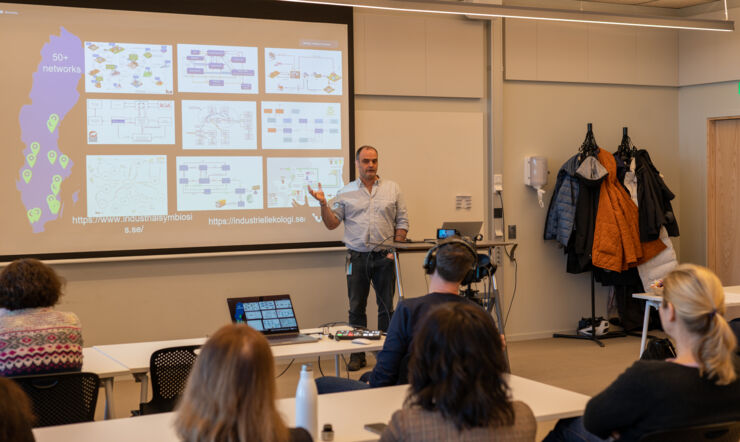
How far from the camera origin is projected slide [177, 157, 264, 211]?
592 cm

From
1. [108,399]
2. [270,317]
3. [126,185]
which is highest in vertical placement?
[126,185]

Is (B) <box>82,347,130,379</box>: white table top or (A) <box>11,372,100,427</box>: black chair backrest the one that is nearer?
(A) <box>11,372,100,427</box>: black chair backrest

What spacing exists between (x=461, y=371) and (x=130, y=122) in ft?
14.9

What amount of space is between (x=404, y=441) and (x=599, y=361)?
4909mm

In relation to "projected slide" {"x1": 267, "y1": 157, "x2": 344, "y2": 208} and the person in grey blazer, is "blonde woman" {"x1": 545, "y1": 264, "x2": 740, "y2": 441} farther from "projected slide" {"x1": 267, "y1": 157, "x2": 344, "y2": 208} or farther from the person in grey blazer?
"projected slide" {"x1": 267, "y1": 157, "x2": 344, "y2": 208}

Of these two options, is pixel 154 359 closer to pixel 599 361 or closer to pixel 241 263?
pixel 241 263

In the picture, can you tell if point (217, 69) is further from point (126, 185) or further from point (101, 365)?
point (101, 365)

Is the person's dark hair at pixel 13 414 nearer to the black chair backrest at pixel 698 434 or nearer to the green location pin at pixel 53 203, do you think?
the black chair backrest at pixel 698 434

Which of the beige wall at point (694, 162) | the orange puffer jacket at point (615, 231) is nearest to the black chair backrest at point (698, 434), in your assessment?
the orange puffer jacket at point (615, 231)

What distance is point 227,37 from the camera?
600cm

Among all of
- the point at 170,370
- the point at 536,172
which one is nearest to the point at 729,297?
the point at 536,172

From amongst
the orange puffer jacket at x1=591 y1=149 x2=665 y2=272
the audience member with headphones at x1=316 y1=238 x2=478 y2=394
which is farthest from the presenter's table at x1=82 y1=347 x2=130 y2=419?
the orange puffer jacket at x1=591 y1=149 x2=665 y2=272

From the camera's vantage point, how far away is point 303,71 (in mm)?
6242

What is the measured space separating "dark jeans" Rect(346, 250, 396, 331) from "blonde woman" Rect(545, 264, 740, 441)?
393cm
